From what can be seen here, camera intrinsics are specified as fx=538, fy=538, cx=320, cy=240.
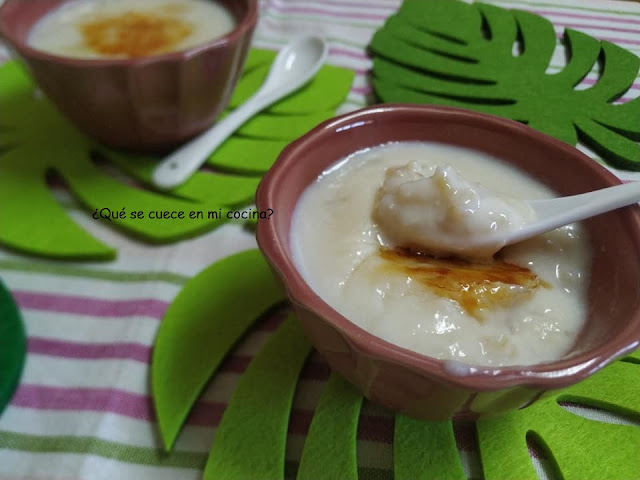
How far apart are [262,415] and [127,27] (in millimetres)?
742

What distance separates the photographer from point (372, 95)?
1.06 meters

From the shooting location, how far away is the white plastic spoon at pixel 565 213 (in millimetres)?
553

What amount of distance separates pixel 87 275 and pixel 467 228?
529mm

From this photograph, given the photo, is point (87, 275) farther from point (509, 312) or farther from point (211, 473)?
point (509, 312)

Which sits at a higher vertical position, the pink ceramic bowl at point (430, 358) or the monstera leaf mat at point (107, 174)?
the pink ceramic bowl at point (430, 358)

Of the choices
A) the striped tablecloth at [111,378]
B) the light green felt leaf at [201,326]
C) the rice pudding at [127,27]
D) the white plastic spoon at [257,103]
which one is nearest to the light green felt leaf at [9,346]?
the striped tablecloth at [111,378]

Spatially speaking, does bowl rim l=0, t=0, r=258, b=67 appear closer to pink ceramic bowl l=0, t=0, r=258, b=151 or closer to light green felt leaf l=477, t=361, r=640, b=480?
pink ceramic bowl l=0, t=0, r=258, b=151

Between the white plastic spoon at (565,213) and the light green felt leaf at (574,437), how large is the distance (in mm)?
165

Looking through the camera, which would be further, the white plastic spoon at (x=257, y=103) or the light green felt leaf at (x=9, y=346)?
the white plastic spoon at (x=257, y=103)

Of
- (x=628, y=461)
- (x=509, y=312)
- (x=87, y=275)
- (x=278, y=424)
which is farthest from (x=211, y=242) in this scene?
(x=628, y=461)

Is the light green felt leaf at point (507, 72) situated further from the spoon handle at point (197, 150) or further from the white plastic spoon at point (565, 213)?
the white plastic spoon at point (565, 213)

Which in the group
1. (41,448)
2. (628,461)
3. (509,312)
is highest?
(509,312)

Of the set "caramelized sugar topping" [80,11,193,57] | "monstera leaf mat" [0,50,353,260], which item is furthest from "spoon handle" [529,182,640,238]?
"caramelized sugar topping" [80,11,193,57]

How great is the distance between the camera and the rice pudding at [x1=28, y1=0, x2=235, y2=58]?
913 millimetres
